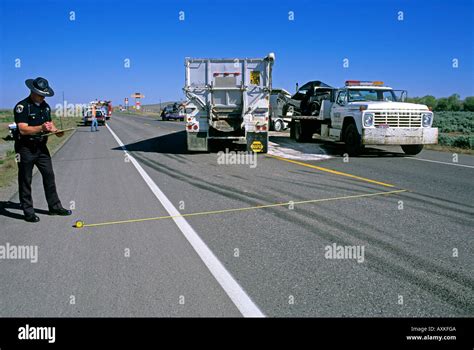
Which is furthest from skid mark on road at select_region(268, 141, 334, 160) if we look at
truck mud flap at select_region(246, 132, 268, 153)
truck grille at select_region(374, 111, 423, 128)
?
truck grille at select_region(374, 111, 423, 128)

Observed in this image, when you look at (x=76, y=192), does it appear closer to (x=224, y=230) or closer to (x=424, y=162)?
(x=224, y=230)

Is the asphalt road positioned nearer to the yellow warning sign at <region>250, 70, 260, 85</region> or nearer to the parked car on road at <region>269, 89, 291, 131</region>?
the yellow warning sign at <region>250, 70, 260, 85</region>

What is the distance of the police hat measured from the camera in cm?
617

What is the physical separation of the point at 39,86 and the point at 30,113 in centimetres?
40

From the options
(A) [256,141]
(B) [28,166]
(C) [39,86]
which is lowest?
(B) [28,166]

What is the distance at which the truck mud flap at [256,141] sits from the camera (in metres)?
15.3

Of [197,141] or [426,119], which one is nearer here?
[426,119]

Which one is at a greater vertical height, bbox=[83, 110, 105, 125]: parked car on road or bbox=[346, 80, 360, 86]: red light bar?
bbox=[346, 80, 360, 86]: red light bar

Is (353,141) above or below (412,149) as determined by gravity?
above

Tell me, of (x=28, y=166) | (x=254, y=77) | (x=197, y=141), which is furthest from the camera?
(x=197, y=141)

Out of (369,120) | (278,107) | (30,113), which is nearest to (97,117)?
(278,107)

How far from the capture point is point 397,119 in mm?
13453

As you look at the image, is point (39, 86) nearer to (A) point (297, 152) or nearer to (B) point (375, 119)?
(B) point (375, 119)
